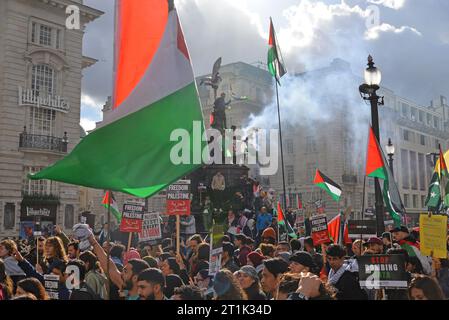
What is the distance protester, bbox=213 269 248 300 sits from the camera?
180 inches

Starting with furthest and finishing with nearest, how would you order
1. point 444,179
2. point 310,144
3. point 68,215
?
point 310,144
point 68,215
point 444,179

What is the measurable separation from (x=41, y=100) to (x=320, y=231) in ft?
89.4

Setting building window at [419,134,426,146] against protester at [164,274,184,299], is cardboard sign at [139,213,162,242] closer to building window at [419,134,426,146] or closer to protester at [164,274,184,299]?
protester at [164,274,184,299]

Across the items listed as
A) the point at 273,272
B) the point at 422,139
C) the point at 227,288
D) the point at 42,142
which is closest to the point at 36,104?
the point at 42,142

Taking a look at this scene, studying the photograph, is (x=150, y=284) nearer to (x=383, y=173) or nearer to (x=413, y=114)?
(x=383, y=173)

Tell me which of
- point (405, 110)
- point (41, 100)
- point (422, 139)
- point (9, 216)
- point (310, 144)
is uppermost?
point (405, 110)

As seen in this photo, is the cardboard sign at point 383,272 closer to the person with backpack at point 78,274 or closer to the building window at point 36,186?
the person with backpack at point 78,274

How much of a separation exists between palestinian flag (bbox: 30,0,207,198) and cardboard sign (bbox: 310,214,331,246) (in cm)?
451

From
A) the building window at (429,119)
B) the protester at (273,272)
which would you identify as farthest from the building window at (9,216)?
the building window at (429,119)

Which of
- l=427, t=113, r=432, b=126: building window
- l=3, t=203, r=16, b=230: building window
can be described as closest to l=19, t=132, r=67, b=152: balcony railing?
l=3, t=203, r=16, b=230: building window

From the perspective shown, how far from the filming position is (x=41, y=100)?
32.4 metres

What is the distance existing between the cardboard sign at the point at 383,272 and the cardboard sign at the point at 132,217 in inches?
233

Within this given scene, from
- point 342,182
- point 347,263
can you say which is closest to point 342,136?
point 342,182
